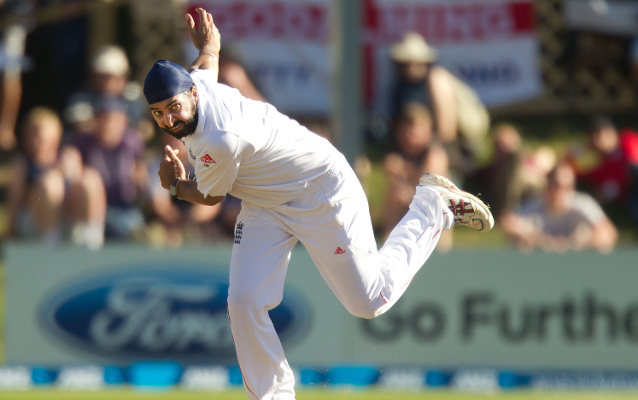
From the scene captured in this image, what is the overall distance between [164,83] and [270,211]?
39.4 inches

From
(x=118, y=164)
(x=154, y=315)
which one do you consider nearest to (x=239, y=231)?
(x=154, y=315)

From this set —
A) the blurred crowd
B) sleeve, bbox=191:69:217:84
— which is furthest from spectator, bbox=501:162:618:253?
sleeve, bbox=191:69:217:84

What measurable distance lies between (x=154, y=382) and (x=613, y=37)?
7897 mm

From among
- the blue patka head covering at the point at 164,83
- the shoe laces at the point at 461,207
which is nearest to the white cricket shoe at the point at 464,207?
the shoe laces at the point at 461,207

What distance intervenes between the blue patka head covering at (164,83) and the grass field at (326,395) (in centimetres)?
347

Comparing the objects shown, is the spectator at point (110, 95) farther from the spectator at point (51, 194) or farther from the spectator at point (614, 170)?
the spectator at point (614, 170)

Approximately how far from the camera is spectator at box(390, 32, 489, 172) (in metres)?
10.2

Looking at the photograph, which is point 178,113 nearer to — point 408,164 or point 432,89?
point 408,164

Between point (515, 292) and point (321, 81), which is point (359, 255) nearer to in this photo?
point (515, 292)

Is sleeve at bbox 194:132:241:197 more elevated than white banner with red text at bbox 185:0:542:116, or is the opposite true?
sleeve at bbox 194:132:241:197

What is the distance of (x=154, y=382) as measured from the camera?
26.1 feet

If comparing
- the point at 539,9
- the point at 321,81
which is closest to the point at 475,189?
the point at 321,81

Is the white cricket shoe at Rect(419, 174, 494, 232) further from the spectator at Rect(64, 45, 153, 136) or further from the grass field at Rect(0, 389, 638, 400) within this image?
the spectator at Rect(64, 45, 153, 136)

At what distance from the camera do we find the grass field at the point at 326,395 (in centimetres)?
712
